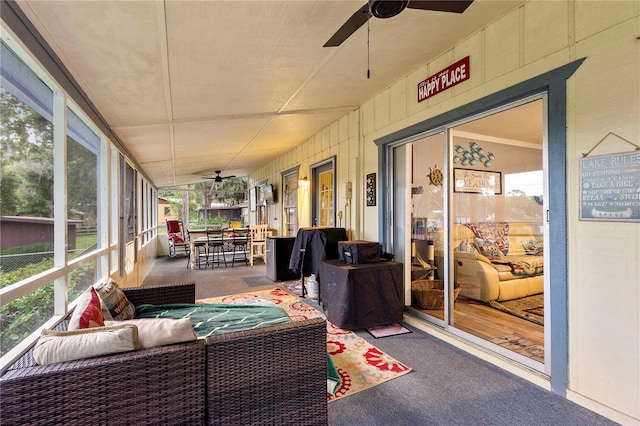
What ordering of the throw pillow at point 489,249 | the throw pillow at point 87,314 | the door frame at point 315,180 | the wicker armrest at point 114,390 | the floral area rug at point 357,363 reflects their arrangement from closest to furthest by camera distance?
the wicker armrest at point 114,390
the throw pillow at point 87,314
the floral area rug at point 357,363
the throw pillow at point 489,249
the door frame at point 315,180

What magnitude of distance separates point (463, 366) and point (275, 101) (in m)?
3.44

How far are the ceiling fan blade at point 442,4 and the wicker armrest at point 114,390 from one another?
2.15 meters

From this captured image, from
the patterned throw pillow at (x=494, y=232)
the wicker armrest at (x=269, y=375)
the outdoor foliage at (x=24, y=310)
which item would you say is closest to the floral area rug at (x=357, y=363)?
the wicker armrest at (x=269, y=375)

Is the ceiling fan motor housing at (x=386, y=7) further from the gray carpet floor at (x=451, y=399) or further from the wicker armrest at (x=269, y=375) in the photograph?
the gray carpet floor at (x=451, y=399)

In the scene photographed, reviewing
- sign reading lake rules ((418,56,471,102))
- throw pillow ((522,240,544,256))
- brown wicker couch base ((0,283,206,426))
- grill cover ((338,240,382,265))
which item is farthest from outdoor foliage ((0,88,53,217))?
throw pillow ((522,240,544,256))

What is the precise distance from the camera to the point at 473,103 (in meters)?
2.77

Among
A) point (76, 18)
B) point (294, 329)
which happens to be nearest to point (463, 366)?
point (294, 329)

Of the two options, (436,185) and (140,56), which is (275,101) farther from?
(436,185)

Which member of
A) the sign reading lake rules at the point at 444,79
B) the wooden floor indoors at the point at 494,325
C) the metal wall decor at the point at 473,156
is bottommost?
the wooden floor indoors at the point at 494,325

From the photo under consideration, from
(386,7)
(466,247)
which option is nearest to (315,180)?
(466,247)

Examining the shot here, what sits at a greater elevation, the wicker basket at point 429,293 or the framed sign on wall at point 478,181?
the framed sign on wall at point 478,181

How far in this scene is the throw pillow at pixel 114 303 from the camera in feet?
6.62

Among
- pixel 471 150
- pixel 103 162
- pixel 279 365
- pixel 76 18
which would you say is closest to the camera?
pixel 279 365

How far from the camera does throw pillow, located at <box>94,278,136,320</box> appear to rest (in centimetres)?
202
